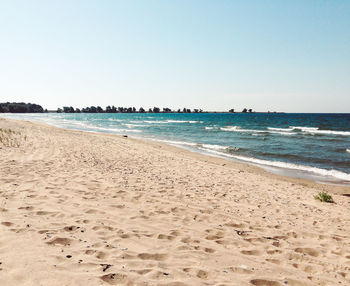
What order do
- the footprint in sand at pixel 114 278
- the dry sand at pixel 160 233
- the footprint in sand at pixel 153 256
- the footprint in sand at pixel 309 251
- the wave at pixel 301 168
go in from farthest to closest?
1. the wave at pixel 301 168
2. the footprint in sand at pixel 309 251
3. the footprint in sand at pixel 153 256
4. the dry sand at pixel 160 233
5. the footprint in sand at pixel 114 278

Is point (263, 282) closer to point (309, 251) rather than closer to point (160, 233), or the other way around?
point (309, 251)

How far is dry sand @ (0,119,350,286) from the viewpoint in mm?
3115

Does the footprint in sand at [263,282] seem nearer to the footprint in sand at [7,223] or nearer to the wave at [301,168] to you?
the footprint in sand at [7,223]

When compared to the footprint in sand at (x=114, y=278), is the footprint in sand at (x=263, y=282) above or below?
below

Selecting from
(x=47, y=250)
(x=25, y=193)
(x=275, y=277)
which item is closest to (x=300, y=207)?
Result: (x=275, y=277)

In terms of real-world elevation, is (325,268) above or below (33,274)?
below

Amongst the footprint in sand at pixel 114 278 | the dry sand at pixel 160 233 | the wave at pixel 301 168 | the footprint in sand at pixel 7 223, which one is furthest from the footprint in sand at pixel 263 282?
the wave at pixel 301 168

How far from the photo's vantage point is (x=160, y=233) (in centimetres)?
432

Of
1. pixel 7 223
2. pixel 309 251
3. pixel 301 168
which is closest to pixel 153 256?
pixel 7 223

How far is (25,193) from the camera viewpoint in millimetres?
5738

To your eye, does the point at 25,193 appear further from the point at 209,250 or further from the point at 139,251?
the point at 209,250

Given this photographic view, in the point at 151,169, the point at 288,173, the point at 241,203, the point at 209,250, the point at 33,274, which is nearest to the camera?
the point at 33,274

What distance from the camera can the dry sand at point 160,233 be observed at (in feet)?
10.2

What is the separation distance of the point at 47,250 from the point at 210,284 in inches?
84.6
